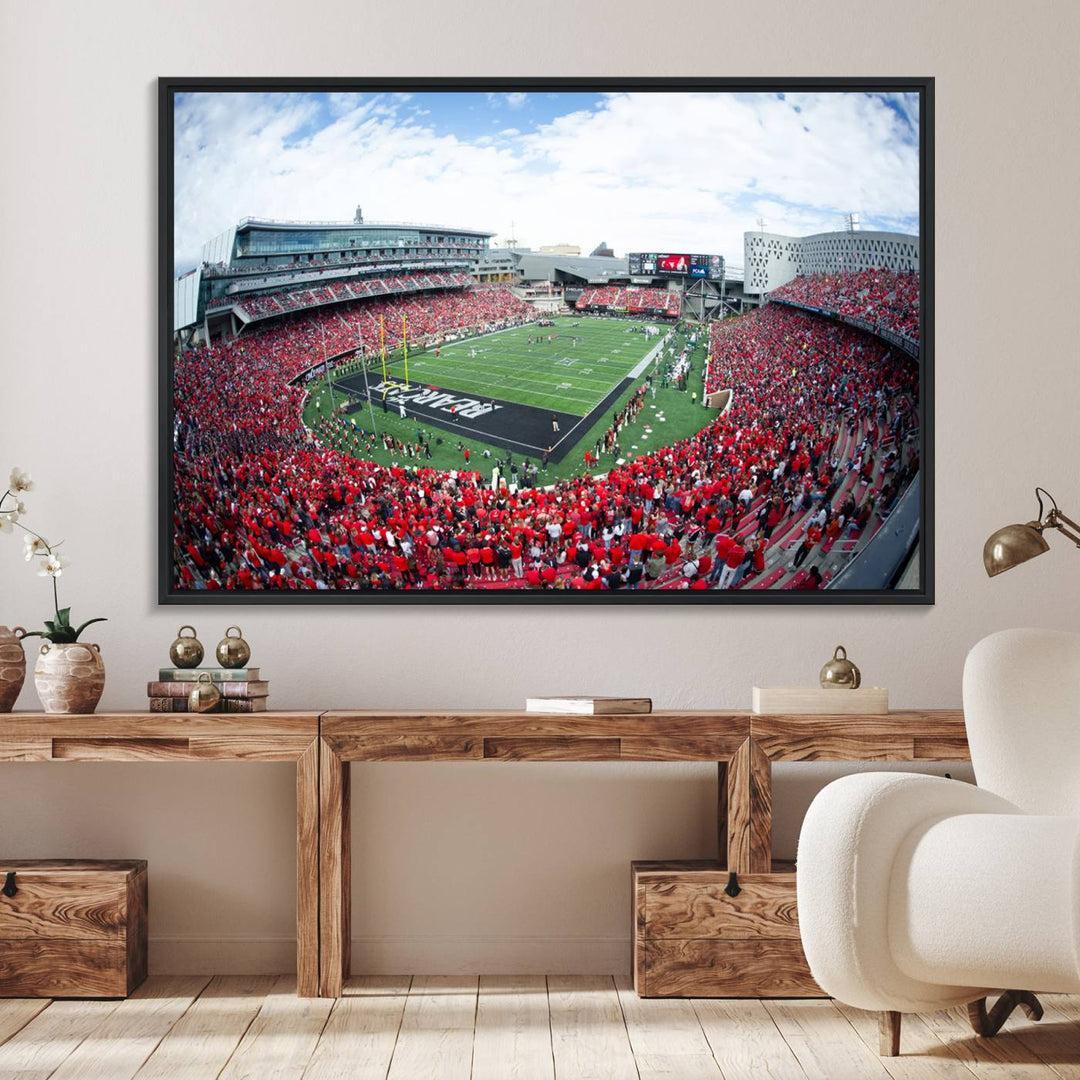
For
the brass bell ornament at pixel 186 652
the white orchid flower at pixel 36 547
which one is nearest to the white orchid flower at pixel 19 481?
the white orchid flower at pixel 36 547

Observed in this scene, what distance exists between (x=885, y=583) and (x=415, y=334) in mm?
1442

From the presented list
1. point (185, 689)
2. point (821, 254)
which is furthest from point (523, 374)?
point (185, 689)

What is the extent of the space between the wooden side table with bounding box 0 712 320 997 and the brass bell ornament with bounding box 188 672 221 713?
25mm

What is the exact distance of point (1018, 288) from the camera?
321cm

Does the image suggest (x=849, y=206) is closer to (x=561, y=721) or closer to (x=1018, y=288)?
(x=1018, y=288)

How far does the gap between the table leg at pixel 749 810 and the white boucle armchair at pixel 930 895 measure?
0.48m

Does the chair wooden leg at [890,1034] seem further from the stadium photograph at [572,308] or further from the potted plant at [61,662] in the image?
the potted plant at [61,662]

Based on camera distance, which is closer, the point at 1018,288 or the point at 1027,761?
the point at 1027,761

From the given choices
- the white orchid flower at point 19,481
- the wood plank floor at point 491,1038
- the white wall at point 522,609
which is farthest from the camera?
the white wall at point 522,609

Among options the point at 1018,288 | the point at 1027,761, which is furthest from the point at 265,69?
the point at 1027,761

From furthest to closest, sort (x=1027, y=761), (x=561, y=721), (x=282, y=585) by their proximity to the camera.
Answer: (x=282, y=585), (x=561, y=721), (x=1027, y=761)

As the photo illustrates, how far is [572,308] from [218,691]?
1.37m

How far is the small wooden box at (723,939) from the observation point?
2.76 meters

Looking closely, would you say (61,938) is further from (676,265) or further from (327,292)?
(676,265)
